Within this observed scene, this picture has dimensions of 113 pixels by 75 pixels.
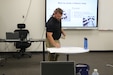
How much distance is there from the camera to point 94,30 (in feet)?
25.6

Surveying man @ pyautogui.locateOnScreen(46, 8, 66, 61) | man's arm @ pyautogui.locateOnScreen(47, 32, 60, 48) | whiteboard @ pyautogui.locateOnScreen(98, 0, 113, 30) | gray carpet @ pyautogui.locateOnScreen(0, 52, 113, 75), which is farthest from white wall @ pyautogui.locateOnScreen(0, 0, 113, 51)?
man's arm @ pyautogui.locateOnScreen(47, 32, 60, 48)

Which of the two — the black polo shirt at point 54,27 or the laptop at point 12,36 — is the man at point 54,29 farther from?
the laptop at point 12,36

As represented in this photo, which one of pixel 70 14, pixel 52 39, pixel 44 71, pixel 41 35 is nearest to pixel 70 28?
pixel 70 14

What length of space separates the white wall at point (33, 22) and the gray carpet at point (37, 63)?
60 cm

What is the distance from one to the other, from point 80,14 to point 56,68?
5762 millimetres

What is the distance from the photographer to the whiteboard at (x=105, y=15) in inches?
304

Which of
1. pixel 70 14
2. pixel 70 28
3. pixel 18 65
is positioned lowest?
pixel 18 65

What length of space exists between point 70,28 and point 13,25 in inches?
74.6

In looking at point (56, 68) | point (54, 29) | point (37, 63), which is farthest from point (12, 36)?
point (56, 68)

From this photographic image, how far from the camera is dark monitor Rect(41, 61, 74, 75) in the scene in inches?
80.2

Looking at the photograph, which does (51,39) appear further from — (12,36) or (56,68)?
(12,36)

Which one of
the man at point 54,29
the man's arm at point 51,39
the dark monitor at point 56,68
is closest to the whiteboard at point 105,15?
the man at point 54,29

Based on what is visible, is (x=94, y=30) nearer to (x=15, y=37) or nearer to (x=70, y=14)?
(x=70, y=14)

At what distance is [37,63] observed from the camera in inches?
246
